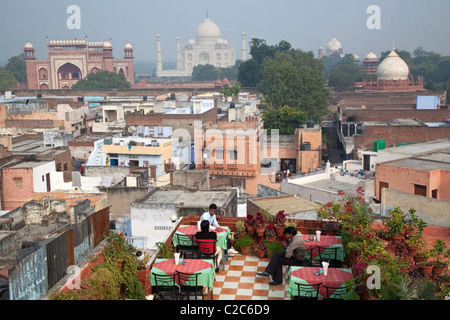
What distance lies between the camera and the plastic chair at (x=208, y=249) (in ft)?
19.5

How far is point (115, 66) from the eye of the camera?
74625 mm

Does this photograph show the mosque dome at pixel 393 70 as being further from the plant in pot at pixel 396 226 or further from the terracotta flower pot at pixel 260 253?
the terracotta flower pot at pixel 260 253

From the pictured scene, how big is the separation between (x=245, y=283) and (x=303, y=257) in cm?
67

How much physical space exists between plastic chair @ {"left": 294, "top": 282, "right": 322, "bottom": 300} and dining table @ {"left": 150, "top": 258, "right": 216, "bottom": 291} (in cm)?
85

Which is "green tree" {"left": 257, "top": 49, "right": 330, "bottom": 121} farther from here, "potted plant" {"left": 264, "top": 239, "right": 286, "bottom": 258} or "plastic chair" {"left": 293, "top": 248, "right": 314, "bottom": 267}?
"plastic chair" {"left": 293, "top": 248, "right": 314, "bottom": 267}

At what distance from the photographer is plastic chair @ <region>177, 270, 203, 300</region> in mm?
5238

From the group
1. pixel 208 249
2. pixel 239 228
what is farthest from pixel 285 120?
pixel 208 249

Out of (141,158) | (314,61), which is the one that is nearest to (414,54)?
(314,61)

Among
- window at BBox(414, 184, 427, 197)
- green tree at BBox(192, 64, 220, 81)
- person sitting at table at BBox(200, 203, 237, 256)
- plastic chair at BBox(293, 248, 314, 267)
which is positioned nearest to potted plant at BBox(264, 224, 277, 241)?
person sitting at table at BBox(200, 203, 237, 256)

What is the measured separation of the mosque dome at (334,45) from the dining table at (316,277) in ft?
387

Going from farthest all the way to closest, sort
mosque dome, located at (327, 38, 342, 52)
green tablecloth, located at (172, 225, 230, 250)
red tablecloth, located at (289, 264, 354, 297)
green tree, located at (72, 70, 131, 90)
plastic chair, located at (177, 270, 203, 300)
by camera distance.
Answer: mosque dome, located at (327, 38, 342, 52), green tree, located at (72, 70, 131, 90), green tablecloth, located at (172, 225, 230, 250), plastic chair, located at (177, 270, 203, 300), red tablecloth, located at (289, 264, 354, 297)

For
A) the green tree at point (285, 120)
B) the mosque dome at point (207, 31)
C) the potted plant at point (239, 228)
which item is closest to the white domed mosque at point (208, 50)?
the mosque dome at point (207, 31)
